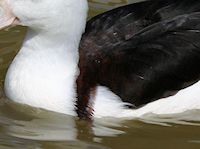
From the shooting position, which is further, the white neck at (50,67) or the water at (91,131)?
the white neck at (50,67)

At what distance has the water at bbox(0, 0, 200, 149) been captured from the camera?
605cm

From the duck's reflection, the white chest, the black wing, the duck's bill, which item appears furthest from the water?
the duck's bill

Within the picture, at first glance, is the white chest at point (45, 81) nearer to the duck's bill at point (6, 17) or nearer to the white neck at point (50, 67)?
the white neck at point (50, 67)

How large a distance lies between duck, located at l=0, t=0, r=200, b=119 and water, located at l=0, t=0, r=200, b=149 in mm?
83

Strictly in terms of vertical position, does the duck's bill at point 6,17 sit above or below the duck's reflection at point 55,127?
above

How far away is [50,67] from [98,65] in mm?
413

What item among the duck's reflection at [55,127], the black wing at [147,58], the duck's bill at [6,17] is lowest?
the duck's reflection at [55,127]

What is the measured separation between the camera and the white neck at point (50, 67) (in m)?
6.25

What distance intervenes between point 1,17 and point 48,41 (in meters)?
0.45

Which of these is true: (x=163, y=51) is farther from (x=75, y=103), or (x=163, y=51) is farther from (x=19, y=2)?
(x=19, y=2)

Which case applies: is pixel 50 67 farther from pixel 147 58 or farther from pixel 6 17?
pixel 147 58

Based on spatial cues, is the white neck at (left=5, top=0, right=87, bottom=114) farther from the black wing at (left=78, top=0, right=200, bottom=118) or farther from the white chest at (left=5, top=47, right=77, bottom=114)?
the black wing at (left=78, top=0, right=200, bottom=118)

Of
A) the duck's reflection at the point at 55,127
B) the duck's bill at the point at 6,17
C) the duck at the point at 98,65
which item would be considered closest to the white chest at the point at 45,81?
the duck at the point at 98,65

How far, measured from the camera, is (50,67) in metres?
6.36
